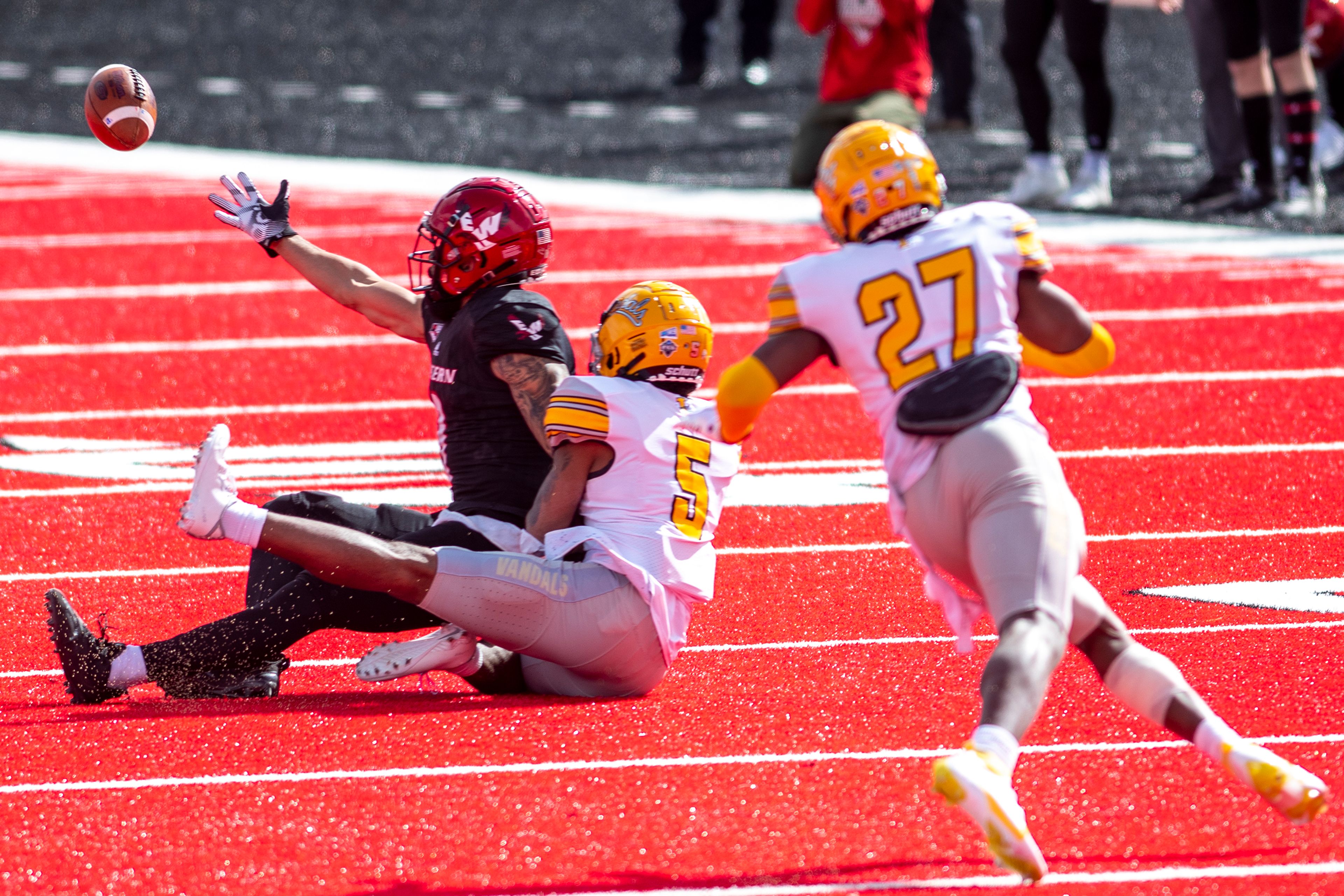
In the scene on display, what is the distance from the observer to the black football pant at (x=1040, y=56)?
1173 cm

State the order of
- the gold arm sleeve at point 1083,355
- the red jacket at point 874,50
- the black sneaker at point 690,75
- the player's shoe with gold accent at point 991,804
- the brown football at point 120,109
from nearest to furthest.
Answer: the player's shoe with gold accent at point 991,804 < the gold arm sleeve at point 1083,355 < the brown football at point 120,109 < the red jacket at point 874,50 < the black sneaker at point 690,75

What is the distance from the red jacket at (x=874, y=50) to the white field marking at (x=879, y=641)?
8408mm

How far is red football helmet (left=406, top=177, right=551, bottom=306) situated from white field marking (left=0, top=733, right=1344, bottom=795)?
4.91 feet

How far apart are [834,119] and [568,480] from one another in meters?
9.10

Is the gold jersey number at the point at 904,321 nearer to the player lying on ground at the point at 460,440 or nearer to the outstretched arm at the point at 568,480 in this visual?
the outstretched arm at the point at 568,480

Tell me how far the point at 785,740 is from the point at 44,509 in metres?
3.64

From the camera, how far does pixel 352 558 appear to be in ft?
14.6

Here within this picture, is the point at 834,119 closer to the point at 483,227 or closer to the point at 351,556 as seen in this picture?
the point at 483,227

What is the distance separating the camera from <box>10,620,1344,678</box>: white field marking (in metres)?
5.21

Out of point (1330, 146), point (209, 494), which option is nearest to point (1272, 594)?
point (209, 494)

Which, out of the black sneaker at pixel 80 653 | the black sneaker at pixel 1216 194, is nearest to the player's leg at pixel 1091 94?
the black sneaker at pixel 1216 194

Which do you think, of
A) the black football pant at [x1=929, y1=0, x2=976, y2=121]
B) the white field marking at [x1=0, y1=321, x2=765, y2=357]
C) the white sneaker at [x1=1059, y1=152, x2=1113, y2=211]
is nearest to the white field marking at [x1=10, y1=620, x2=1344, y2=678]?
the white field marking at [x1=0, y1=321, x2=765, y2=357]

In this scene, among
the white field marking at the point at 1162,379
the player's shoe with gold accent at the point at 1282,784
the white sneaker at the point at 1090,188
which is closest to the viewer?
the player's shoe with gold accent at the point at 1282,784

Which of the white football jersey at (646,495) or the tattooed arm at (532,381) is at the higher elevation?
the tattooed arm at (532,381)
